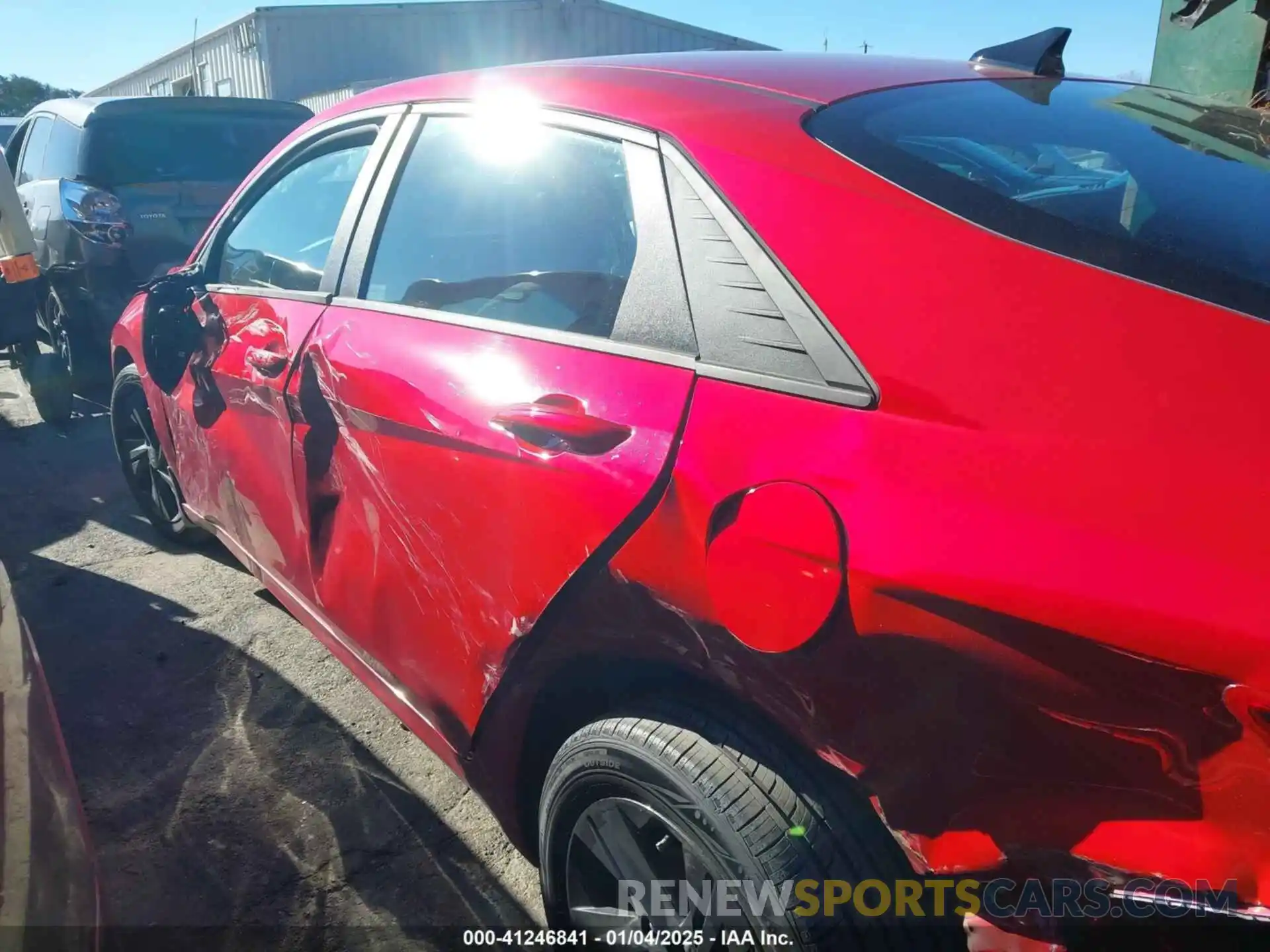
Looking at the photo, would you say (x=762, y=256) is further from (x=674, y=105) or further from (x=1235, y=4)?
(x=1235, y=4)

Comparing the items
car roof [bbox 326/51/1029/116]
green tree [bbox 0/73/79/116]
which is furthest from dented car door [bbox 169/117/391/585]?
green tree [bbox 0/73/79/116]

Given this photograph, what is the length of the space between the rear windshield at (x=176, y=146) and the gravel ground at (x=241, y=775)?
9.67 ft

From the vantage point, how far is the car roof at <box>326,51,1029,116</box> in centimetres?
179

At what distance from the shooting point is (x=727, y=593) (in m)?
1.32

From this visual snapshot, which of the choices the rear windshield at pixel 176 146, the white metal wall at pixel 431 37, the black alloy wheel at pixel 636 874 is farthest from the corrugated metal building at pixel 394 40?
the black alloy wheel at pixel 636 874

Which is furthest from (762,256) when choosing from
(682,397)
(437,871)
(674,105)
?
(437,871)

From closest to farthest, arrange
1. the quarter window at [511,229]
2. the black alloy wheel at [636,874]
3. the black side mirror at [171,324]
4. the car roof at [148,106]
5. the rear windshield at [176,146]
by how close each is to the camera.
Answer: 1. the black alloy wheel at [636,874]
2. the quarter window at [511,229]
3. the black side mirror at [171,324]
4. the rear windshield at [176,146]
5. the car roof at [148,106]

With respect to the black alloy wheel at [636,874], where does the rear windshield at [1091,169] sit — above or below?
above

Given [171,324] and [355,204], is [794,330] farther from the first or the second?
[171,324]

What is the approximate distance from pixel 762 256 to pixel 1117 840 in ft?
3.02

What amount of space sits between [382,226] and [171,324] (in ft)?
4.05

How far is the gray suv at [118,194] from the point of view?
5.61m

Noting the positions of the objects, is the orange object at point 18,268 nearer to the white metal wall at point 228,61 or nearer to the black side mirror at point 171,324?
→ the black side mirror at point 171,324

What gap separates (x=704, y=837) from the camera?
4.55 feet
